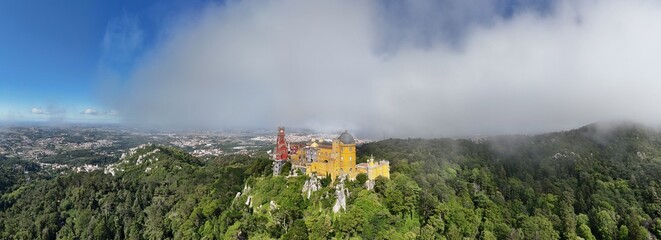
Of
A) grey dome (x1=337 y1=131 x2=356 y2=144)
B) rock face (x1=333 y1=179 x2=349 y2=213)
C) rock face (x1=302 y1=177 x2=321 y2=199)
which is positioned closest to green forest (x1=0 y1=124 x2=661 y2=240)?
rock face (x1=333 y1=179 x2=349 y2=213)

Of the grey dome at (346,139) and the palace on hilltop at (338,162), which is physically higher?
the grey dome at (346,139)

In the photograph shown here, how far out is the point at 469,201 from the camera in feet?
222

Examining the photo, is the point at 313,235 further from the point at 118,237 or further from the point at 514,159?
the point at 514,159

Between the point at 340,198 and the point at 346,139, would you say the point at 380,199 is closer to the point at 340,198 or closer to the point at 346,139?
the point at 340,198

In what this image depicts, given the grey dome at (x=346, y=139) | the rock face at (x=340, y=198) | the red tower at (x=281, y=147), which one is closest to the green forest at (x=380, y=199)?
the rock face at (x=340, y=198)

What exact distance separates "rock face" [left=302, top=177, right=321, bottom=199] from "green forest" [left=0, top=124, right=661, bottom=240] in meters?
0.81

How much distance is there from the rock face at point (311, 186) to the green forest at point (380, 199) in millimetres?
812

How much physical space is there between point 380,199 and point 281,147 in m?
20.7

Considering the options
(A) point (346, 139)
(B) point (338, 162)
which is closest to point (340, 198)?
(B) point (338, 162)

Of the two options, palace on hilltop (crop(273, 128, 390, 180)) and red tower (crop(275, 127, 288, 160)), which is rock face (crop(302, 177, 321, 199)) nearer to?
palace on hilltop (crop(273, 128, 390, 180))

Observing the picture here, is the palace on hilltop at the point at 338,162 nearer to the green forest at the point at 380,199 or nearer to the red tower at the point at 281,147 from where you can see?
the green forest at the point at 380,199

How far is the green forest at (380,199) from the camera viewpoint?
53219 mm

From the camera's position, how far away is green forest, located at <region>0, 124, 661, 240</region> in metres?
53.2

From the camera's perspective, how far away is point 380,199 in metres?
53.0
